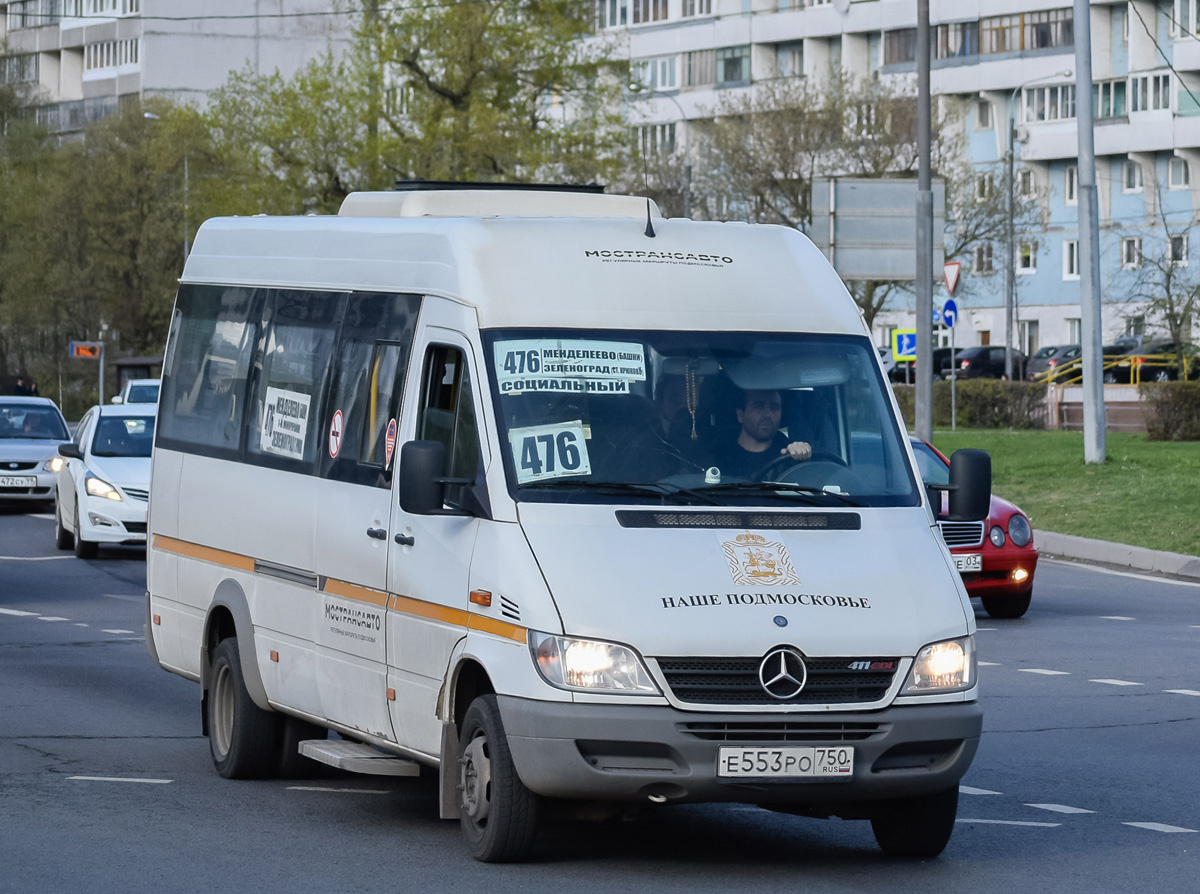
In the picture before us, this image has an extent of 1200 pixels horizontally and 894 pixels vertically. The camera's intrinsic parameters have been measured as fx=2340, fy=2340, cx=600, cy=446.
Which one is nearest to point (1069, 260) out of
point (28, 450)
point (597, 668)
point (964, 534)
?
point (28, 450)

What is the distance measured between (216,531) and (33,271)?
79.7m

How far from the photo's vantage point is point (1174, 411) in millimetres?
37969

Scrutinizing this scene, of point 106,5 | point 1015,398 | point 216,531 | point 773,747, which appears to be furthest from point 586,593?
point 106,5

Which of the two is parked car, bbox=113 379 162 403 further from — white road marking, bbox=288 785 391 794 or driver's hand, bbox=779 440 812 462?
driver's hand, bbox=779 440 812 462

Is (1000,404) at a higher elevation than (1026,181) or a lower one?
lower

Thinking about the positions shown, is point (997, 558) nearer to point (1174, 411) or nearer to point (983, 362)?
point (1174, 411)

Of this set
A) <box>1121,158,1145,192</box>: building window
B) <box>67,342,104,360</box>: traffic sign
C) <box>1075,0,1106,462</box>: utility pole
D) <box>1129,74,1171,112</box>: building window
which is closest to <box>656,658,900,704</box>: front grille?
<box>1075,0,1106,462</box>: utility pole

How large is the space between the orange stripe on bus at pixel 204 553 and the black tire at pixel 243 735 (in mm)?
352

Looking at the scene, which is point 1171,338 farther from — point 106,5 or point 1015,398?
point 106,5

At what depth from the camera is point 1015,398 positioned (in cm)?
4616

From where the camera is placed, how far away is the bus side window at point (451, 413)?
8.33m

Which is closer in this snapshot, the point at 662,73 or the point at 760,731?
the point at 760,731

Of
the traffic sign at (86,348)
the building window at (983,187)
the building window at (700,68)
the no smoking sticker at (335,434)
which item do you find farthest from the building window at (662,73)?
the no smoking sticker at (335,434)

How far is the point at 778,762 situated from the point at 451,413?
190 cm
